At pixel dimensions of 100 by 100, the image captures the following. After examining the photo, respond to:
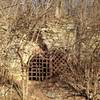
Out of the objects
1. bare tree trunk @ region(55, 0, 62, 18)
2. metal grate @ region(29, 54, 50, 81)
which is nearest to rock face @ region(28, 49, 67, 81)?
metal grate @ region(29, 54, 50, 81)

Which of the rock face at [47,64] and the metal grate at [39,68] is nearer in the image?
the rock face at [47,64]

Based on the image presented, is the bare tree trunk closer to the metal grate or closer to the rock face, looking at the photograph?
the rock face

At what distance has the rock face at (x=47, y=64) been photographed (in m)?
13.1

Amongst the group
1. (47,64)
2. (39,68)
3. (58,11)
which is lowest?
(39,68)

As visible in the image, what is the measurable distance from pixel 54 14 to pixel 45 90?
2.68 meters

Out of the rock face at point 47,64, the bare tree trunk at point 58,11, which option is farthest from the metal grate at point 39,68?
the bare tree trunk at point 58,11

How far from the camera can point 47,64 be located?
1357 cm

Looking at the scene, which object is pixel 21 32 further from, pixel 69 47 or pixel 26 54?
pixel 69 47

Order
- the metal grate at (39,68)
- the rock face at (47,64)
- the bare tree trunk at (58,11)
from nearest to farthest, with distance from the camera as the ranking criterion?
1. the rock face at (47,64)
2. the metal grate at (39,68)
3. the bare tree trunk at (58,11)

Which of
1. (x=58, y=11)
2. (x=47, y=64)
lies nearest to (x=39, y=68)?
(x=47, y=64)

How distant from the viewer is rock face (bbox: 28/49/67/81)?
516 inches

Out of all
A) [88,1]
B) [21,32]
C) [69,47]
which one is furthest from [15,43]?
[88,1]

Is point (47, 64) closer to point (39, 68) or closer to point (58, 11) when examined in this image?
point (39, 68)

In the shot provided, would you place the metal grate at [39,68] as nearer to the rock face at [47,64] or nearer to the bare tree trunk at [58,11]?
the rock face at [47,64]
